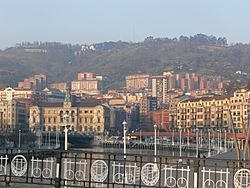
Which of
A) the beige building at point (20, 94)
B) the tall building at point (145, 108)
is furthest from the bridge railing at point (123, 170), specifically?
the beige building at point (20, 94)

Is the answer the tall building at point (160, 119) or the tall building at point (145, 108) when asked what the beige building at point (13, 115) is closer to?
the tall building at point (145, 108)

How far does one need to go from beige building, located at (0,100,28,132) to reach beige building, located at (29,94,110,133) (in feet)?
7.60

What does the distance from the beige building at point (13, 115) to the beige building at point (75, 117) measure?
2.32m

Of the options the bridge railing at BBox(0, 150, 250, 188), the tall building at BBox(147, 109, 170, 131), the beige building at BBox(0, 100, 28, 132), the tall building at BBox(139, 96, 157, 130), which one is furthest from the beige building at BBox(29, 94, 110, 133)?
the bridge railing at BBox(0, 150, 250, 188)

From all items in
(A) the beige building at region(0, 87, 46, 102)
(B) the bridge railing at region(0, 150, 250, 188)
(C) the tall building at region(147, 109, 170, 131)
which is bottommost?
(C) the tall building at region(147, 109, 170, 131)

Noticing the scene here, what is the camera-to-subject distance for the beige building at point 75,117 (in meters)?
154

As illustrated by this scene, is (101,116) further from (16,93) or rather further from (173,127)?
(16,93)

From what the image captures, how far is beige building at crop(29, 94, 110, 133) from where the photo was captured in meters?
154

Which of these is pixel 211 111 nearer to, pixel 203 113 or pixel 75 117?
pixel 203 113

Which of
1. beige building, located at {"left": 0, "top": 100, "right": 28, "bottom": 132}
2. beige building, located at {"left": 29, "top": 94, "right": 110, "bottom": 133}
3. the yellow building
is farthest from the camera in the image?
beige building, located at {"left": 29, "top": 94, "right": 110, "bottom": 133}

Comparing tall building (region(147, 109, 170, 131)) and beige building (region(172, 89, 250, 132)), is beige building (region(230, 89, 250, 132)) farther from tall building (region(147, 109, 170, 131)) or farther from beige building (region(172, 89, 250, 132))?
tall building (region(147, 109, 170, 131))

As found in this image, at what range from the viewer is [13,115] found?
495 ft

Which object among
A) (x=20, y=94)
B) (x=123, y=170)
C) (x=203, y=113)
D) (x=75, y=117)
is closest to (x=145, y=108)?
(x=75, y=117)

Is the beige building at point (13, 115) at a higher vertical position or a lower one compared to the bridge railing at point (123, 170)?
lower
